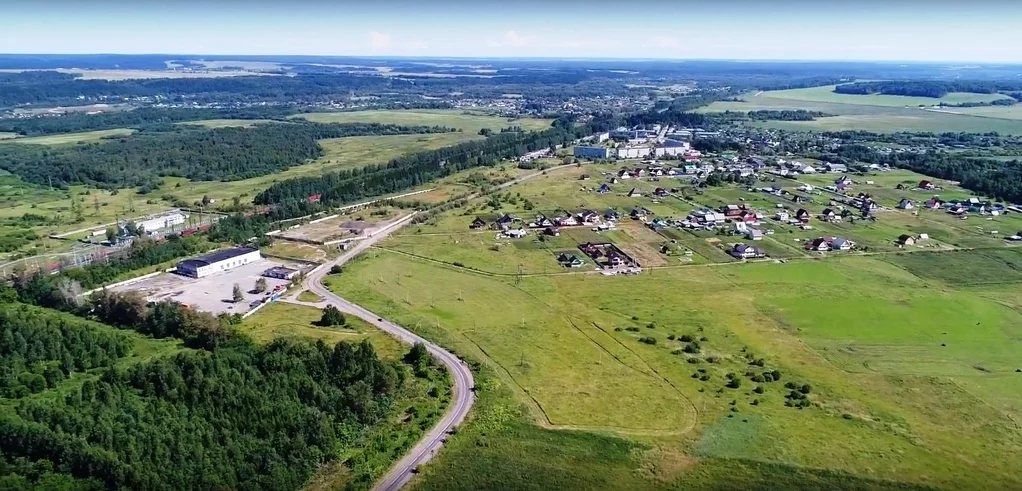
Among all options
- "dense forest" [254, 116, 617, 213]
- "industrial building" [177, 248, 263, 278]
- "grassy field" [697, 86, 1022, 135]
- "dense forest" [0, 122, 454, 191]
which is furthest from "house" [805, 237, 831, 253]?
"grassy field" [697, 86, 1022, 135]

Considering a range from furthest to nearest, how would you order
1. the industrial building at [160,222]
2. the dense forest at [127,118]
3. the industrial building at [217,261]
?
the dense forest at [127,118]
the industrial building at [160,222]
the industrial building at [217,261]

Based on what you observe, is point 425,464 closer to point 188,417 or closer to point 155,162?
point 188,417

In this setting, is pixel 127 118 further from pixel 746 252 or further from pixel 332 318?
pixel 746 252

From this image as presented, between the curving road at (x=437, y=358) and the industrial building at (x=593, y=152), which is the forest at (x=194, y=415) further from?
the industrial building at (x=593, y=152)

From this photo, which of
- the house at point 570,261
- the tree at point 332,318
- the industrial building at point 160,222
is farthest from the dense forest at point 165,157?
the house at point 570,261

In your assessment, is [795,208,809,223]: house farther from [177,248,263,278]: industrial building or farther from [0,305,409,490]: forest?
[177,248,263,278]: industrial building
